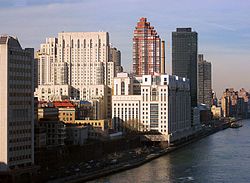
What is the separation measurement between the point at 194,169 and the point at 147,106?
1447 centimetres

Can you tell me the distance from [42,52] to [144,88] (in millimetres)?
20630

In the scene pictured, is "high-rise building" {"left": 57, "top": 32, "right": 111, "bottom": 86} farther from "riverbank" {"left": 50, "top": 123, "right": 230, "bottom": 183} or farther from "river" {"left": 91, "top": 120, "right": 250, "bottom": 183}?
"river" {"left": 91, "top": 120, "right": 250, "bottom": 183}

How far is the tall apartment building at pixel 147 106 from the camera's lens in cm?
4147

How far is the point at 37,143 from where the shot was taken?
86.6ft

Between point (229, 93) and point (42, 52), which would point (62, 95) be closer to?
point (42, 52)

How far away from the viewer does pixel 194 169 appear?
27.8 m

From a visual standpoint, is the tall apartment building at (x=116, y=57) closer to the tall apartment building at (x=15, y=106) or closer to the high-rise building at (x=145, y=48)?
the high-rise building at (x=145, y=48)

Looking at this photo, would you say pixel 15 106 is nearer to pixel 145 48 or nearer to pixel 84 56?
pixel 84 56

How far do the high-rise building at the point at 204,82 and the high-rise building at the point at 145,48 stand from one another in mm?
35644

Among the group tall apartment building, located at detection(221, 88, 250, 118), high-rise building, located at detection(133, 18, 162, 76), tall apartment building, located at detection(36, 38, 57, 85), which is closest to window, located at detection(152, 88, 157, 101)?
tall apartment building, located at detection(36, 38, 57, 85)

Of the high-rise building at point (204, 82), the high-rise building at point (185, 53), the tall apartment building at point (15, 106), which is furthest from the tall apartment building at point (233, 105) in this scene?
the tall apartment building at point (15, 106)

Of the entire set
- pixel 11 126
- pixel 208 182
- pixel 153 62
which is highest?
pixel 153 62

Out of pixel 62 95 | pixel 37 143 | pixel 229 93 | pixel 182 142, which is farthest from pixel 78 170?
pixel 229 93

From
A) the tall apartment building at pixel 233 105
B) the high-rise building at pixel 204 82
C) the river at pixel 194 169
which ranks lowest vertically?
the river at pixel 194 169
